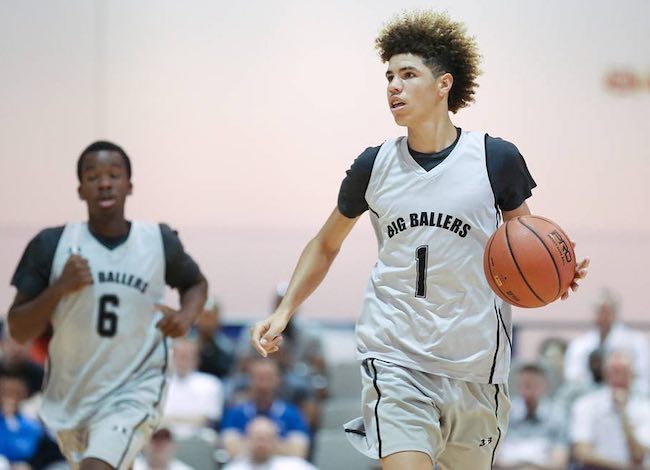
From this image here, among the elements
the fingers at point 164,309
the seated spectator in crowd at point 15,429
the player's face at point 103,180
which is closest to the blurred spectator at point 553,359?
the seated spectator in crowd at point 15,429

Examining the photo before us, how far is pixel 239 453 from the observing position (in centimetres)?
845

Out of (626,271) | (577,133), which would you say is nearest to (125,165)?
(577,133)

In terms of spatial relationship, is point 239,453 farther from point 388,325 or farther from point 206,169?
point 388,325

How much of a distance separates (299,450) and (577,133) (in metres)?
3.65

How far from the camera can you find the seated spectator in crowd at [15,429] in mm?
8422

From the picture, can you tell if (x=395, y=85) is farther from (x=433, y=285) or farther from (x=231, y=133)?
(x=231, y=133)

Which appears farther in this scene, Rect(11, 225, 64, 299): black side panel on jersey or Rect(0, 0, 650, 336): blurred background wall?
Rect(0, 0, 650, 336): blurred background wall

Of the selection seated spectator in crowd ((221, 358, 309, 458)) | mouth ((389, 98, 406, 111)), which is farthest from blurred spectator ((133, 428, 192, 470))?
mouth ((389, 98, 406, 111))

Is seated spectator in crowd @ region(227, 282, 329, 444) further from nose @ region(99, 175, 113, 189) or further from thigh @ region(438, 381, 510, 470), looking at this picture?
thigh @ region(438, 381, 510, 470)

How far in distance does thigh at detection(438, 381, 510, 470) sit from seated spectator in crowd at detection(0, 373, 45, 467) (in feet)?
15.4

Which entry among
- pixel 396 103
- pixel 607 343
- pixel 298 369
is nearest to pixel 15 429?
pixel 298 369

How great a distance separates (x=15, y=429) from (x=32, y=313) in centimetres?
345

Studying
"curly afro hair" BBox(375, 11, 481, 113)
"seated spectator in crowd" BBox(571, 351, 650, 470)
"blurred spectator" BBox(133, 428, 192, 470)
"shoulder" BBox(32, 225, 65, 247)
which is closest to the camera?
"curly afro hair" BBox(375, 11, 481, 113)

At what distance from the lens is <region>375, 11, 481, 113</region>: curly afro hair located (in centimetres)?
466
